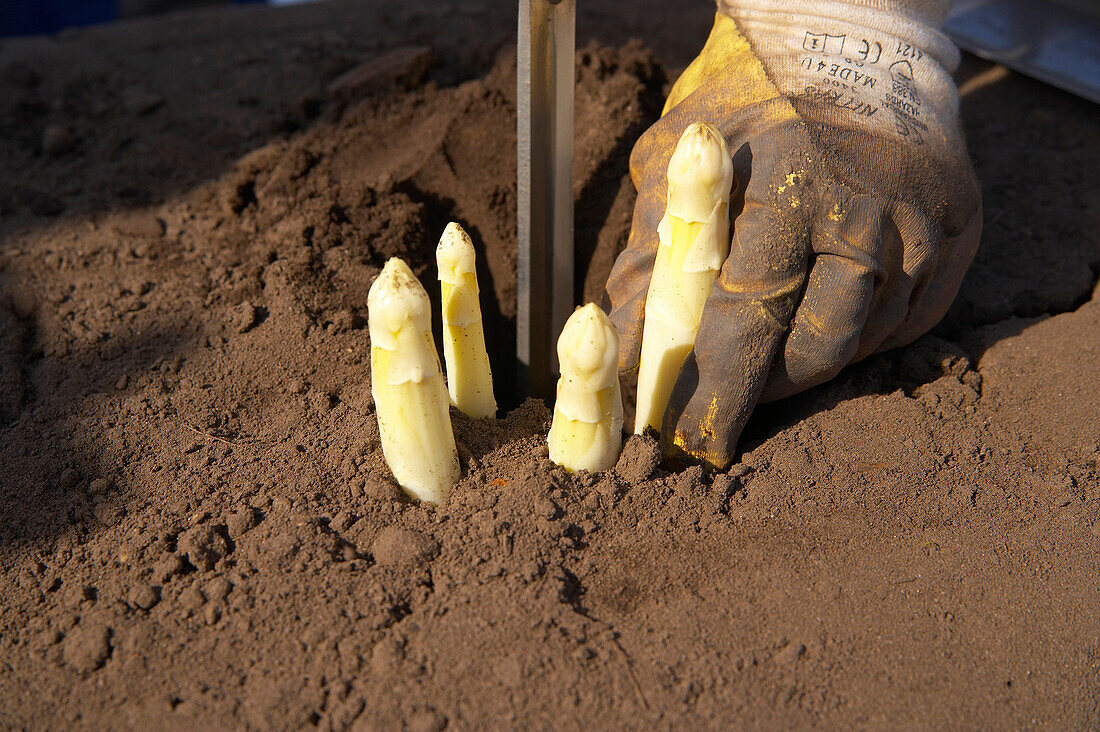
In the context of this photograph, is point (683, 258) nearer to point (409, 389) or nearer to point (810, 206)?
point (810, 206)

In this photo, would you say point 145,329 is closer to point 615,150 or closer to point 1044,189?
point 615,150

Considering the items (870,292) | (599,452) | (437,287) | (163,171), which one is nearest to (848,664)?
(599,452)

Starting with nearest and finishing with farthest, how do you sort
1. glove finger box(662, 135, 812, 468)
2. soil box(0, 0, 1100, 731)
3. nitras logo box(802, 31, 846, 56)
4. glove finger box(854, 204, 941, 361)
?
soil box(0, 0, 1100, 731)
glove finger box(662, 135, 812, 468)
glove finger box(854, 204, 941, 361)
nitras logo box(802, 31, 846, 56)

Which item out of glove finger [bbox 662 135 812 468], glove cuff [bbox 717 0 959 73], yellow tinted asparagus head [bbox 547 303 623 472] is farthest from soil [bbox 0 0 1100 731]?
glove cuff [bbox 717 0 959 73]

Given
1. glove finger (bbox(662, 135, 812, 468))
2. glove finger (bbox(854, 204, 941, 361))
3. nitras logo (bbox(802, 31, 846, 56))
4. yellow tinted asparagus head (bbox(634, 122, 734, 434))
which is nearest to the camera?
yellow tinted asparagus head (bbox(634, 122, 734, 434))

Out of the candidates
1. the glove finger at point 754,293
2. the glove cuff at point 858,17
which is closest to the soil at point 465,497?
the glove finger at point 754,293

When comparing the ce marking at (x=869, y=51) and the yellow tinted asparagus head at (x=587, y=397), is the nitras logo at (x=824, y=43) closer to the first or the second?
the ce marking at (x=869, y=51)

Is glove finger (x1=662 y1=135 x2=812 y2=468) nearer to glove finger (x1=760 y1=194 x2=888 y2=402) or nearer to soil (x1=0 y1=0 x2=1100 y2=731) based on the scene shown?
glove finger (x1=760 y1=194 x2=888 y2=402)
